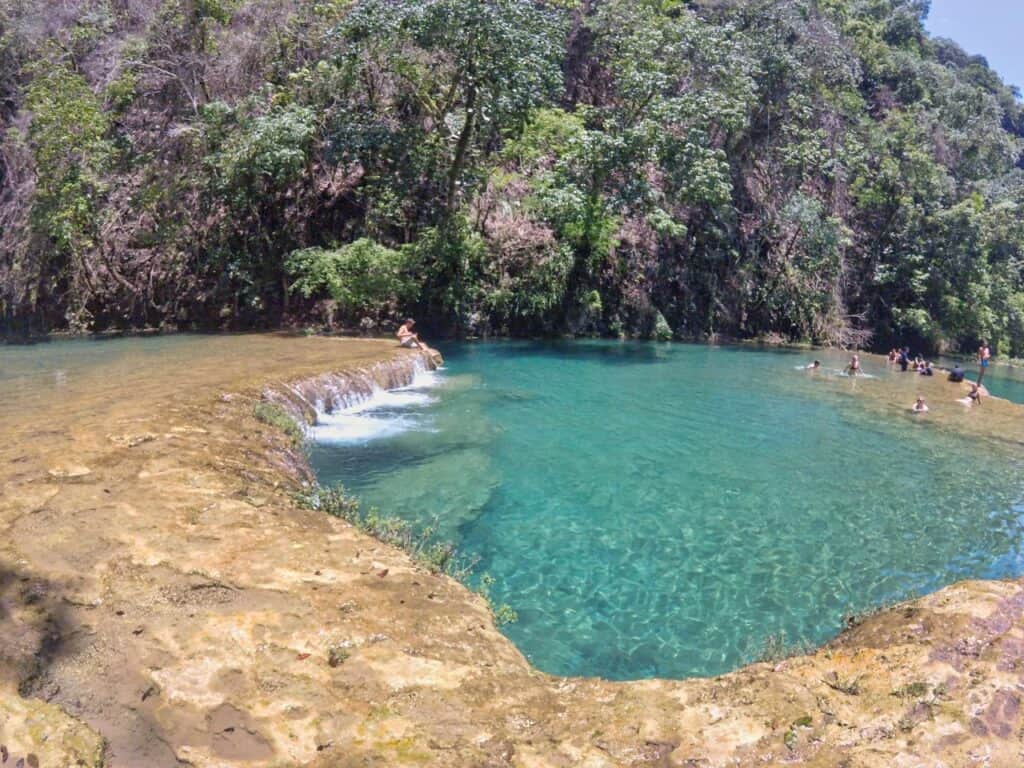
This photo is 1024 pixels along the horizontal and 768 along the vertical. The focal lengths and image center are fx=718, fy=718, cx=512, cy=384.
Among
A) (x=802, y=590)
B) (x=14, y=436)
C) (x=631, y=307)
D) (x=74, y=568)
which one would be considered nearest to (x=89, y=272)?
(x=14, y=436)

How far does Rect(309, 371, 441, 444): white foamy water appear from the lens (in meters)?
11.9

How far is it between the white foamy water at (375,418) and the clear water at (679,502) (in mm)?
67

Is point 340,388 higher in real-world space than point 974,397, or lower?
lower

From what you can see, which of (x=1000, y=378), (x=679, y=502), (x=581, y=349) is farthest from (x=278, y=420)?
(x=1000, y=378)

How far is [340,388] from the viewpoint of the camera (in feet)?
45.7

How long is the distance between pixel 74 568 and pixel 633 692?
12.6ft

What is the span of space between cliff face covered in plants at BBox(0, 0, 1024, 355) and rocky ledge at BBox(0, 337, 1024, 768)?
663 inches

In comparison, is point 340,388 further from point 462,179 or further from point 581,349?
point 462,179

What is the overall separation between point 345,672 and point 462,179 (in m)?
22.0

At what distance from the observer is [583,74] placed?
32.8 meters

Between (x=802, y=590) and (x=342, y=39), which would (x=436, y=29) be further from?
(x=802, y=590)

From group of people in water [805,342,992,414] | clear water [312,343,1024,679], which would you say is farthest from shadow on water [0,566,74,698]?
group of people in water [805,342,992,414]

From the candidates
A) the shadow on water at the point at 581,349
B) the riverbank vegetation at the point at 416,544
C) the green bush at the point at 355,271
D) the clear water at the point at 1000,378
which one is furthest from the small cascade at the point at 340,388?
the clear water at the point at 1000,378

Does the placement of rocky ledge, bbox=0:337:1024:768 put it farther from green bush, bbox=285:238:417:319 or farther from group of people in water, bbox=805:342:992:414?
green bush, bbox=285:238:417:319
